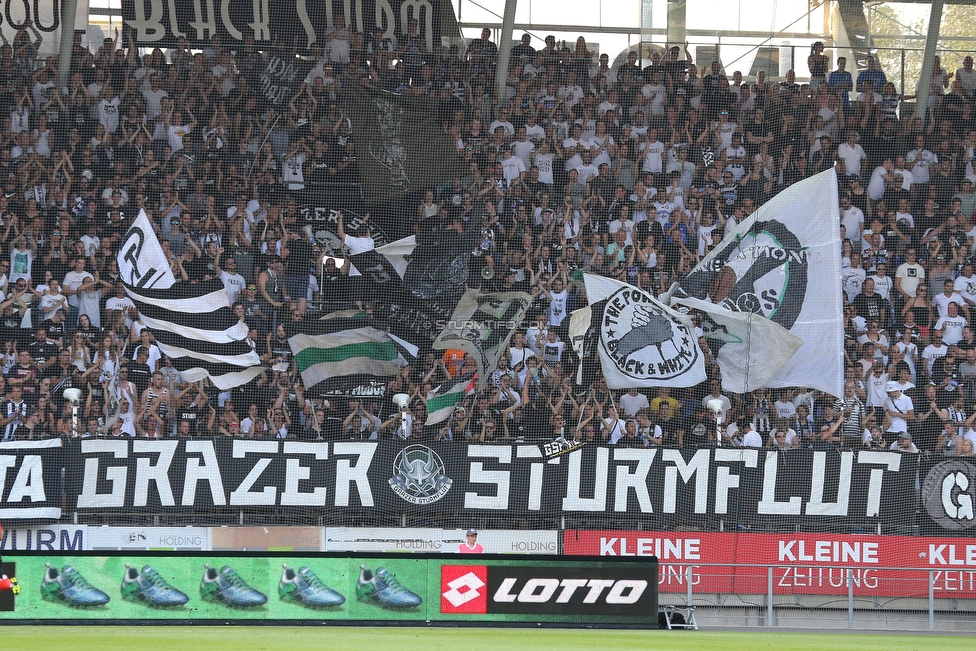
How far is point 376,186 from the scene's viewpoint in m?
16.4

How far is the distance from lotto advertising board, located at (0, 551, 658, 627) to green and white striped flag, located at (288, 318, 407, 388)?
3232 mm

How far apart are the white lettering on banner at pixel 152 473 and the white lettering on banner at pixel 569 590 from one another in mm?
4082

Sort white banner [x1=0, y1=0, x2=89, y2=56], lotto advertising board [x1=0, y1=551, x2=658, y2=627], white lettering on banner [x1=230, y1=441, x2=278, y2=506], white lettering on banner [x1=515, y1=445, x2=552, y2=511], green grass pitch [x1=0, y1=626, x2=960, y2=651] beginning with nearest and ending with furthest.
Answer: green grass pitch [x1=0, y1=626, x2=960, y2=651], lotto advertising board [x1=0, y1=551, x2=658, y2=627], white lettering on banner [x1=230, y1=441, x2=278, y2=506], white lettering on banner [x1=515, y1=445, x2=552, y2=511], white banner [x1=0, y1=0, x2=89, y2=56]

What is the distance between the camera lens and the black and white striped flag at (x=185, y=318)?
48.3 feet

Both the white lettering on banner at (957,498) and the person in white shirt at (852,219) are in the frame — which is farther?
the person in white shirt at (852,219)

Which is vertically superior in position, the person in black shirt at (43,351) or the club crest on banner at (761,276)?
the club crest on banner at (761,276)

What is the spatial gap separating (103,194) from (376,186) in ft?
11.5

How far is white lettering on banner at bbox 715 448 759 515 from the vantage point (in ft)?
46.5

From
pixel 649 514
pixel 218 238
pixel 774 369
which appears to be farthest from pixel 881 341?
pixel 218 238

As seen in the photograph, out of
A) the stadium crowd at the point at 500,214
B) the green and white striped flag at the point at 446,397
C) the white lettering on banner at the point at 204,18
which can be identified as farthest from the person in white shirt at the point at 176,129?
the green and white striped flag at the point at 446,397

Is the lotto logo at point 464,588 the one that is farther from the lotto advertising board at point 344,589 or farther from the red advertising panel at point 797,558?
the red advertising panel at point 797,558

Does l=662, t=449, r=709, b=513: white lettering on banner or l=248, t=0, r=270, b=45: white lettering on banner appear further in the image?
l=248, t=0, r=270, b=45: white lettering on banner

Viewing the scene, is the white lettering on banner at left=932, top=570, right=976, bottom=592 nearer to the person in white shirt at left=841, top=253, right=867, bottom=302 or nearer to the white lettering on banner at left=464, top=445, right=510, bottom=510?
the person in white shirt at left=841, top=253, right=867, bottom=302

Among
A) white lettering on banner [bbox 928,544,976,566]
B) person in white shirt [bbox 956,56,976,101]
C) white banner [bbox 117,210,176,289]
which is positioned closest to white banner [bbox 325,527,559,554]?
white banner [bbox 117,210,176,289]
